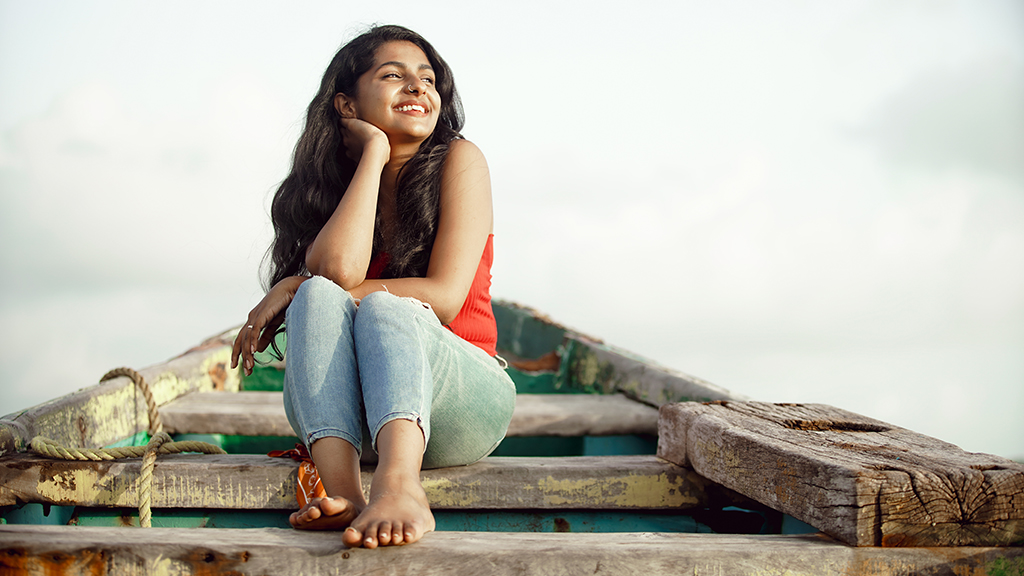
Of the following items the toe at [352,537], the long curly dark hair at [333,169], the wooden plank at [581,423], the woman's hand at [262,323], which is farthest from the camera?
the wooden plank at [581,423]

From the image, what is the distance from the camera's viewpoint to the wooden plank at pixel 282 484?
1.59 m

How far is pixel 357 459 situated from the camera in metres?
1.37

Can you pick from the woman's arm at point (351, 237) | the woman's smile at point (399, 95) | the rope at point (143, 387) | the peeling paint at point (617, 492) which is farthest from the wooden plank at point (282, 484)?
the woman's smile at point (399, 95)

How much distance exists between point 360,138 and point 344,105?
20 centimetres

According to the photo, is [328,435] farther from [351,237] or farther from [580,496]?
[580,496]

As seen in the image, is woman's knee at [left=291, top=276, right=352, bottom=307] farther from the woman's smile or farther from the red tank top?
the woman's smile

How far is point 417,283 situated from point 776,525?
1046 mm

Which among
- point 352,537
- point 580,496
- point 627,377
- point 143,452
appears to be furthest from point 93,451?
point 627,377

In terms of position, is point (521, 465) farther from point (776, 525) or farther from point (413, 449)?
point (776, 525)

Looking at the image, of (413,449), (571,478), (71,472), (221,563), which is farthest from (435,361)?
(71,472)

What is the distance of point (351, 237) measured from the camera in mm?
1662

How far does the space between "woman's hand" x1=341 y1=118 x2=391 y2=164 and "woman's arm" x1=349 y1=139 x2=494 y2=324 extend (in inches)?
6.9

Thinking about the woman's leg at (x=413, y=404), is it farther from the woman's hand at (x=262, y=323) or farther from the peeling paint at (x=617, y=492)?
the woman's hand at (x=262, y=323)

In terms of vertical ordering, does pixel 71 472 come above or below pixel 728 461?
below
